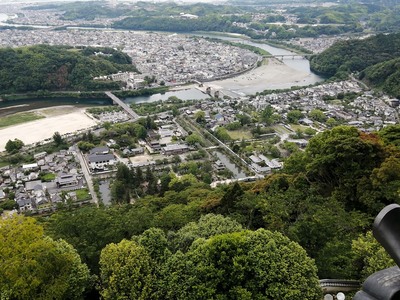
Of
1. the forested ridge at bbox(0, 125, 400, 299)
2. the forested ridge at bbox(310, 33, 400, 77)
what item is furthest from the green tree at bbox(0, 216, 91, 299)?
the forested ridge at bbox(310, 33, 400, 77)

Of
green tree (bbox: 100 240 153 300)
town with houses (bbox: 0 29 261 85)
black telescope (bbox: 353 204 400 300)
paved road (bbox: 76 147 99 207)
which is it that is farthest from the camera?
town with houses (bbox: 0 29 261 85)

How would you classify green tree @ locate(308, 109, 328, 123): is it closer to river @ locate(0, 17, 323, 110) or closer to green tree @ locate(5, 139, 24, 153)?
river @ locate(0, 17, 323, 110)

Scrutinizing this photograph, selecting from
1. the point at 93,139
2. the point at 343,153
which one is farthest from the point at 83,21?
the point at 343,153

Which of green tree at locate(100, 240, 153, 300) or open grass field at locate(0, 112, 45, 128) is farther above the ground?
green tree at locate(100, 240, 153, 300)

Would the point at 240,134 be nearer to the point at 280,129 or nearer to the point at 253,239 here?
the point at 280,129

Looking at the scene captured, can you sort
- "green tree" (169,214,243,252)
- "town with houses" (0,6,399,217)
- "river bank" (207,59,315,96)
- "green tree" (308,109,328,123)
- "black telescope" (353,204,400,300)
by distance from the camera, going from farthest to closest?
"river bank" (207,59,315,96), "green tree" (308,109,328,123), "town with houses" (0,6,399,217), "green tree" (169,214,243,252), "black telescope" (353,204,400,300)

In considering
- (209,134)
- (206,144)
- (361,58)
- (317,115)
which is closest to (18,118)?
(209,134)

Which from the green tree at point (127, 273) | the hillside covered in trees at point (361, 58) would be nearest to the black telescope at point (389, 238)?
the green tree at point (127, 273)
